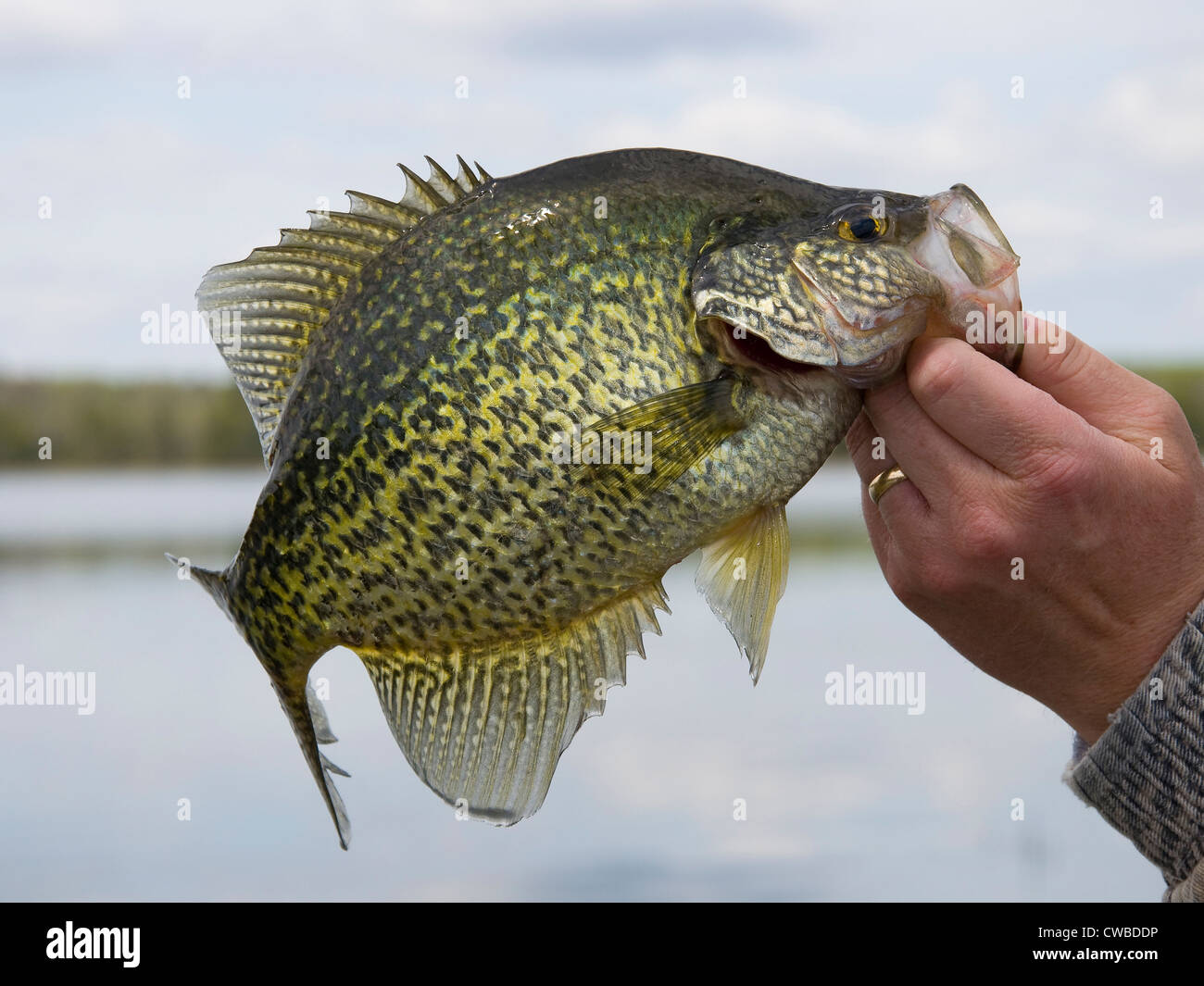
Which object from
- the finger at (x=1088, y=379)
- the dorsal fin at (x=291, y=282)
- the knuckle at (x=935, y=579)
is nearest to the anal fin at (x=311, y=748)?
the dorsal fin at (x=291, y=282)

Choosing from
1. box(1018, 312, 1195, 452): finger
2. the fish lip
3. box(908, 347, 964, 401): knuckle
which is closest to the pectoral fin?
the fish lip

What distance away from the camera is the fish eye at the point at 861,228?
8.45 feet

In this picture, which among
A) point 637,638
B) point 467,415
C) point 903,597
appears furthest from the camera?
point 903,597

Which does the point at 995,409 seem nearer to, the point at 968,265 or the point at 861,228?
the point at 968,265

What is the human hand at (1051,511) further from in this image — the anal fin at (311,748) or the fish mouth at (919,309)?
the anal fin at (311,748)

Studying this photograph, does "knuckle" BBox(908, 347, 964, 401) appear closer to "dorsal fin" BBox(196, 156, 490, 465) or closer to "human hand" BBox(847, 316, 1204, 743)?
"human hand" BBox(847, 316, 1204, 743)

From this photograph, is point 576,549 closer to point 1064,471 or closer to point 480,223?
point 480,223

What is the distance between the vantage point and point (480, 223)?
8.37ft

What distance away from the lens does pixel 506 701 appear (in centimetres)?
268

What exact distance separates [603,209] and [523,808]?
1317 mm

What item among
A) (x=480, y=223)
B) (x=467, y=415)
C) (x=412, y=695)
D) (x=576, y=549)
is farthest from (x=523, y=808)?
(x=480, y=223)

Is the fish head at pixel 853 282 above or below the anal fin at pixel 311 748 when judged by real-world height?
above

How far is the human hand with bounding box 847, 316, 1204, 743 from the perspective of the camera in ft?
8.25

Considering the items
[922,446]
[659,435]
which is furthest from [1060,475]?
[659,435]
